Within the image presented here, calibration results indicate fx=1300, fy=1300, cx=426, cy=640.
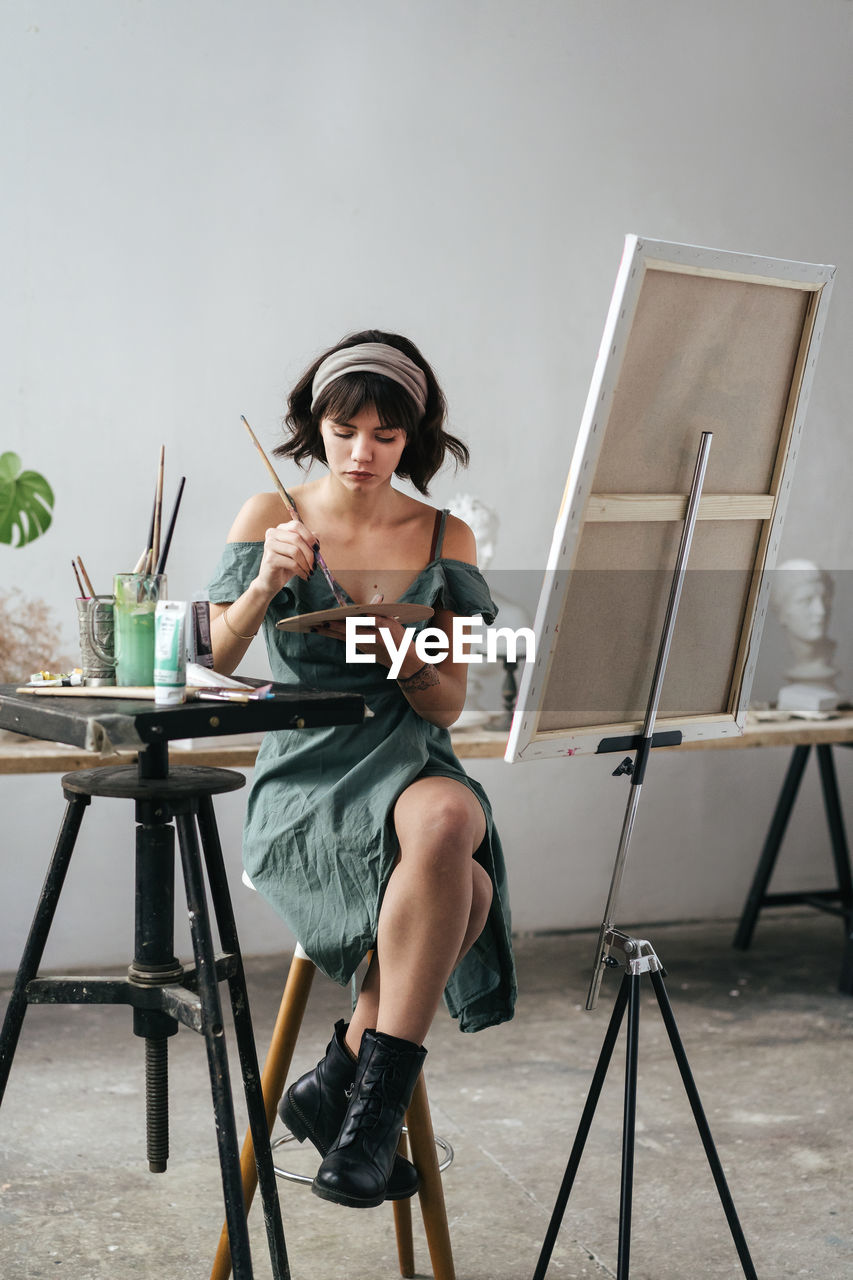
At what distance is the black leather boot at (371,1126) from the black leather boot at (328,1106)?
7 centimetres

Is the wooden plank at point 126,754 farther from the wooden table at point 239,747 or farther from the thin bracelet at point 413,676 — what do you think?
the thin bracelet at point 413,676

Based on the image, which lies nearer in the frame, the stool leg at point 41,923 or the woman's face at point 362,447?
the stool leg at point 41,923

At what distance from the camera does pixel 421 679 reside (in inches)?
77.7

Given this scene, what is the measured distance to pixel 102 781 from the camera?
1.66 metres

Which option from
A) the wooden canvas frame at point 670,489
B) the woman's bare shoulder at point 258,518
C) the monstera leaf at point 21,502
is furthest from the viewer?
the monstera leaf at point 21,502

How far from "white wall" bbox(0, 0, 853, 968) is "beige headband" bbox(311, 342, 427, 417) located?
4.86 ft

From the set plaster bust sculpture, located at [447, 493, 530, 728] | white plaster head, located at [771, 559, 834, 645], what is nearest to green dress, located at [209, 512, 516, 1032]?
plaster bust sculpture, located at [447, 493, 530, 728]

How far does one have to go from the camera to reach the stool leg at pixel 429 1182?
185cm

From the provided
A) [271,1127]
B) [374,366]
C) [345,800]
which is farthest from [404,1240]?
[374,366]

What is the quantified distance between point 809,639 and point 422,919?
7.39 feet

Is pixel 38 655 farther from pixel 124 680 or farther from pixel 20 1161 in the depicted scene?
pixel 124 680

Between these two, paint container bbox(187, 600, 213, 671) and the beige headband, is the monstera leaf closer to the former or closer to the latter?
the beige headband

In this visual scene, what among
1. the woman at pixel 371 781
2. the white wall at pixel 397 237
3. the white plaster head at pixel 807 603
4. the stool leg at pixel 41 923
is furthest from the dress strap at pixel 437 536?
the white plaster head at pixel 807 603

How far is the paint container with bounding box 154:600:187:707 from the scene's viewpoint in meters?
1.54
